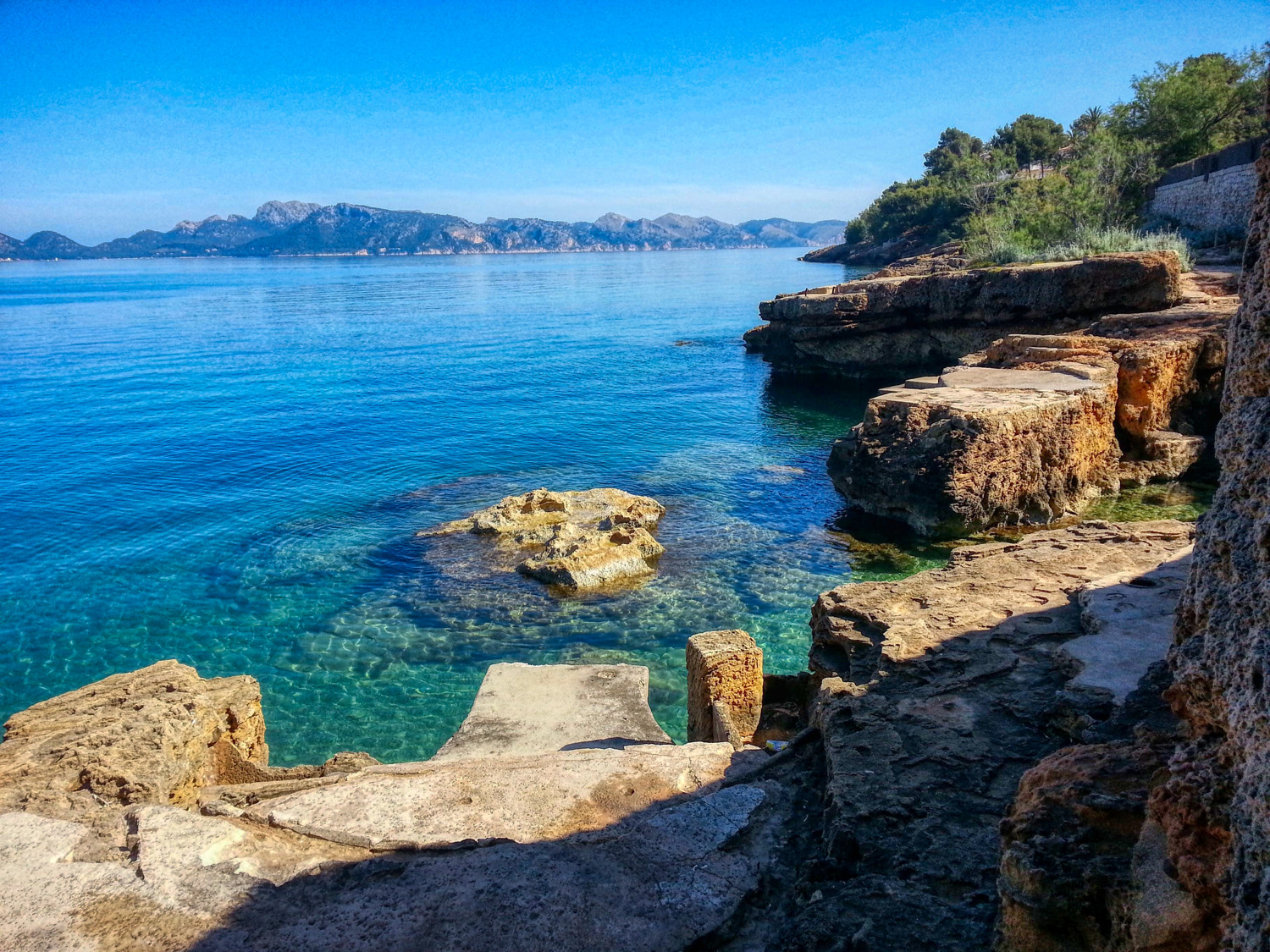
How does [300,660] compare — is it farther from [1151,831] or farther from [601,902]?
[1151,831]

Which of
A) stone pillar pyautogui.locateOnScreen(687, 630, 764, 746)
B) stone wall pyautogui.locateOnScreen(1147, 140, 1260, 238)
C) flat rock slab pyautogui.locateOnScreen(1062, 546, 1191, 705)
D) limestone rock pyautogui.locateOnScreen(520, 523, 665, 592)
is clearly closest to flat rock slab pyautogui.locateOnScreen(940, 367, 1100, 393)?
limestone rock pyautogui.locateOnScreen(520, 523, 665, 592)

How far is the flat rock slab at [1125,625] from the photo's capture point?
20.7 ft

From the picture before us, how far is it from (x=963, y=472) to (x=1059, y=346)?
21.8 feet

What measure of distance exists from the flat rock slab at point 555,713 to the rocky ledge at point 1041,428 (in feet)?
29.8

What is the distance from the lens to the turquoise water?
45.0 feet

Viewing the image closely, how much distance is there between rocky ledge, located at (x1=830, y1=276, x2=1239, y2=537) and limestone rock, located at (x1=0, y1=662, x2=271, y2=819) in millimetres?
13591

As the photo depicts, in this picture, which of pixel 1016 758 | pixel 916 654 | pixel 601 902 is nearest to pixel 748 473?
pixel 916 654

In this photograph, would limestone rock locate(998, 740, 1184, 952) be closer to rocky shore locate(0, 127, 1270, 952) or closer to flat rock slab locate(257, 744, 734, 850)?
rocky shore locate(0, 127, 1270, 952)

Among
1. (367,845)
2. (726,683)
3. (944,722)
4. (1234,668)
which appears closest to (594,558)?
(726,683)

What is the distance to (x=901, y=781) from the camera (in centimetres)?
567

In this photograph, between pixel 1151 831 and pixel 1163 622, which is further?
pixel 1163 622

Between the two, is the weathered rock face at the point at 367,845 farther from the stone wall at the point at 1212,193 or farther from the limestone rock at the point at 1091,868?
the stone wall at the point at 1212,193

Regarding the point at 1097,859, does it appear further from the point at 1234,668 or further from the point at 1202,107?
the point at 1202,107

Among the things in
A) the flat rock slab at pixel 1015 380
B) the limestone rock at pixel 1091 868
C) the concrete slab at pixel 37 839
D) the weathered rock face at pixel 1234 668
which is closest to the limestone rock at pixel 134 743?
the concrete slab at pixel 37 839
